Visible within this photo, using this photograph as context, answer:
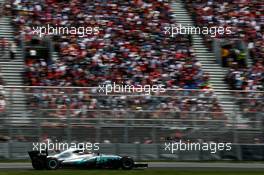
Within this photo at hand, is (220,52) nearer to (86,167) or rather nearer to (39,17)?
(39,17)

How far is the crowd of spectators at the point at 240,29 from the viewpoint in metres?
30.1

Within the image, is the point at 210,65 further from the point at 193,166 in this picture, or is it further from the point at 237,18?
the point at 193,166

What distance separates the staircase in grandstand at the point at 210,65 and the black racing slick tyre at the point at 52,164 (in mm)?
8178

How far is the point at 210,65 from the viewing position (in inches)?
1241

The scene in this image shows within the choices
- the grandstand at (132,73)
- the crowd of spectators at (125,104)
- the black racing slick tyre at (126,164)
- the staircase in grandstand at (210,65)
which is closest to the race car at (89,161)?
the black racing slick tyre at (126,164)

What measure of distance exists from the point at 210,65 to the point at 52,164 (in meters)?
11.9

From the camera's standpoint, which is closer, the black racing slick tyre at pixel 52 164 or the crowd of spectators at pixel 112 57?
the black racing slick tyre at pixel 52 164

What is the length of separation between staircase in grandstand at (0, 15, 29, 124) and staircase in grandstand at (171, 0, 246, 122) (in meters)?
8.20

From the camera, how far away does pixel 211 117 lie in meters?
27.0

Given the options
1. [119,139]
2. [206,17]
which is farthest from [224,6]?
[119,139]

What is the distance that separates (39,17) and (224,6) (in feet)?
31.6

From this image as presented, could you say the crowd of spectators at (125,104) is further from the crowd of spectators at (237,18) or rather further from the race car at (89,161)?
the crowd of spectators at (237,18)

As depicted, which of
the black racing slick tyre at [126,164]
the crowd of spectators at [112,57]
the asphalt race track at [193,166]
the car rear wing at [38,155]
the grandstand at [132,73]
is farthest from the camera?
the crowd of spectators at [112,57]

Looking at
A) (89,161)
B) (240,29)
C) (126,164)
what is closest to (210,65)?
(240,29)
